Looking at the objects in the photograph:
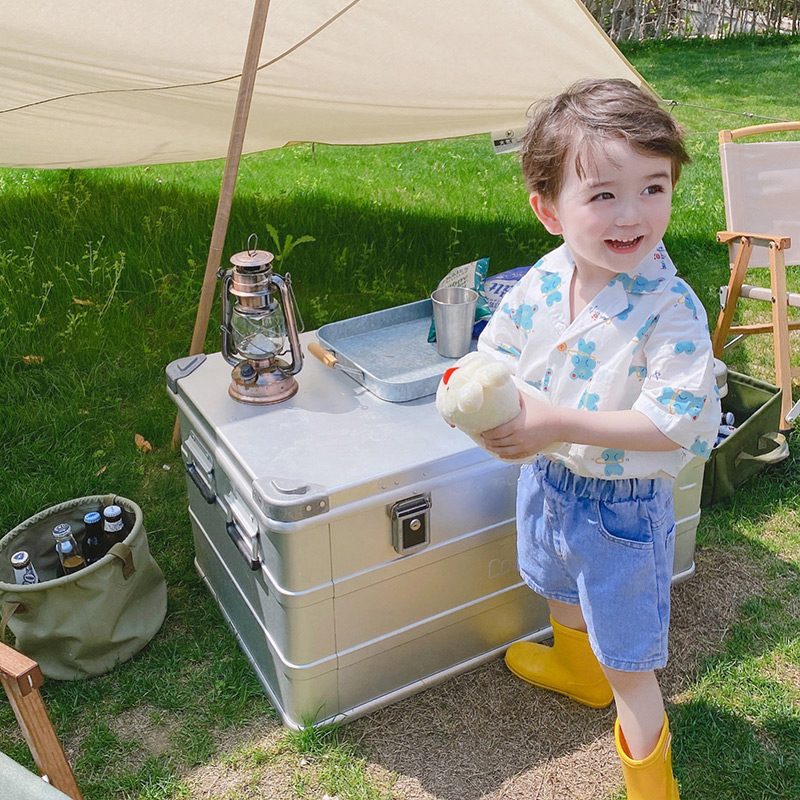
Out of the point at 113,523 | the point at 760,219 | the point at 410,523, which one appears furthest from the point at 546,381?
the point at 760,219

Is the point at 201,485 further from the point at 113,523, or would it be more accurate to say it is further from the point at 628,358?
the point at 628,358

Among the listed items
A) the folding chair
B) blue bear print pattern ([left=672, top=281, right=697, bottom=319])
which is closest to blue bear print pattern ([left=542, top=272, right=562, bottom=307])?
blue bear print pattern ([left=672, top=281, right=697, bottom=319])

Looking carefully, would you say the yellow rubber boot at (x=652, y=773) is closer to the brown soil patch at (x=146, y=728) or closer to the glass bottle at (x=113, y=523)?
the brown soil patch at (x=146, y=728)

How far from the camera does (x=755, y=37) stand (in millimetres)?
11492

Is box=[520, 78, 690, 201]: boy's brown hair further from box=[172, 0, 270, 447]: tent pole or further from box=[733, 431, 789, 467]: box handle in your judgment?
box=[733, 431, 789, 467]: box handle

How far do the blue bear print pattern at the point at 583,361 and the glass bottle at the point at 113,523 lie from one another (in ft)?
4.26

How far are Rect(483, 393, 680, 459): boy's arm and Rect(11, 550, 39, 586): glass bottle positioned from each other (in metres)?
1.28

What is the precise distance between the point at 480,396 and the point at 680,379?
348 mm

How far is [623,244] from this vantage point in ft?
5.01

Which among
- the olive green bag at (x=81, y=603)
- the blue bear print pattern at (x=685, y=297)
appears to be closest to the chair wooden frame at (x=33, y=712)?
the olive green bag at (x=81, y=603)

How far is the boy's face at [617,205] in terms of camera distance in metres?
1.47

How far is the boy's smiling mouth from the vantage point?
1.52 m

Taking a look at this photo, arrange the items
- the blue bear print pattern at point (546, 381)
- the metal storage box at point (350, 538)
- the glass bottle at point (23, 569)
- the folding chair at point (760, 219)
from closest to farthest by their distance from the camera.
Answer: the blue bear print pattern at point (546, 381), the metal storage box at point (350, 538), the glass bottle at point (23, 569), the folding chair at point (760, 219)

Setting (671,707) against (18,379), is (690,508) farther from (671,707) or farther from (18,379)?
(18,379)
